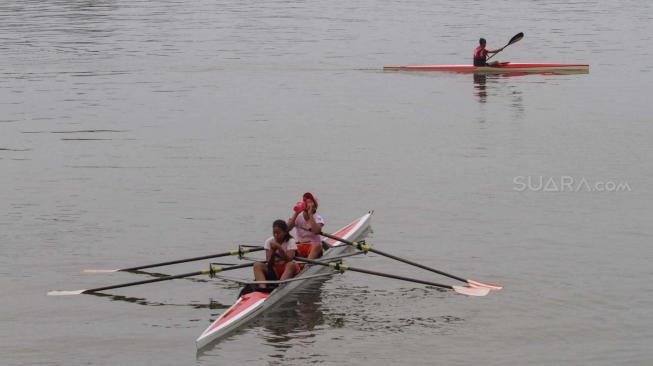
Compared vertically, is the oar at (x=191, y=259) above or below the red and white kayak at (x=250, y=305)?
above

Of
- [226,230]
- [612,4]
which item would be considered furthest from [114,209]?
[612,4]

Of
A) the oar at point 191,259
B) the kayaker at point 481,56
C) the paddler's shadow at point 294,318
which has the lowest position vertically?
the paddler's shadow at point 294,318

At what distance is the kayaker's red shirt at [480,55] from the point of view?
53.0 metres

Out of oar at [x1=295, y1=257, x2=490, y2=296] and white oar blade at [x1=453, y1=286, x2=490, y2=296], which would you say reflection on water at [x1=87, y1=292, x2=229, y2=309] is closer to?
oar at [x1=295, y1=257, x2=490, y2=296]

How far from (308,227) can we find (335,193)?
9.25 m

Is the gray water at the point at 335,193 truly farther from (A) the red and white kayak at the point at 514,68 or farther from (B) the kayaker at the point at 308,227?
(B) the kayaker at the point at 308,227

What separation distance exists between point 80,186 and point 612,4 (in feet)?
242

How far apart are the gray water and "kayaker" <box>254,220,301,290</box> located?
2.58 feet

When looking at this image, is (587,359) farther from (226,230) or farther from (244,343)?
(226,230)

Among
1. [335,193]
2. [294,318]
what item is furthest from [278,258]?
[335,193]

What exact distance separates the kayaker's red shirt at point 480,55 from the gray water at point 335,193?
46.7 inches

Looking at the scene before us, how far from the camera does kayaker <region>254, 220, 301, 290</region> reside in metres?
22.6

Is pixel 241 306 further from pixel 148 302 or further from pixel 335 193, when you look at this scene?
pixel 335 193

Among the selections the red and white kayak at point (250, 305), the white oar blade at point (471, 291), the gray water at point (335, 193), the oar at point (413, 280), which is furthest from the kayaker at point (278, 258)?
the white oar blade at point (471, 291)
